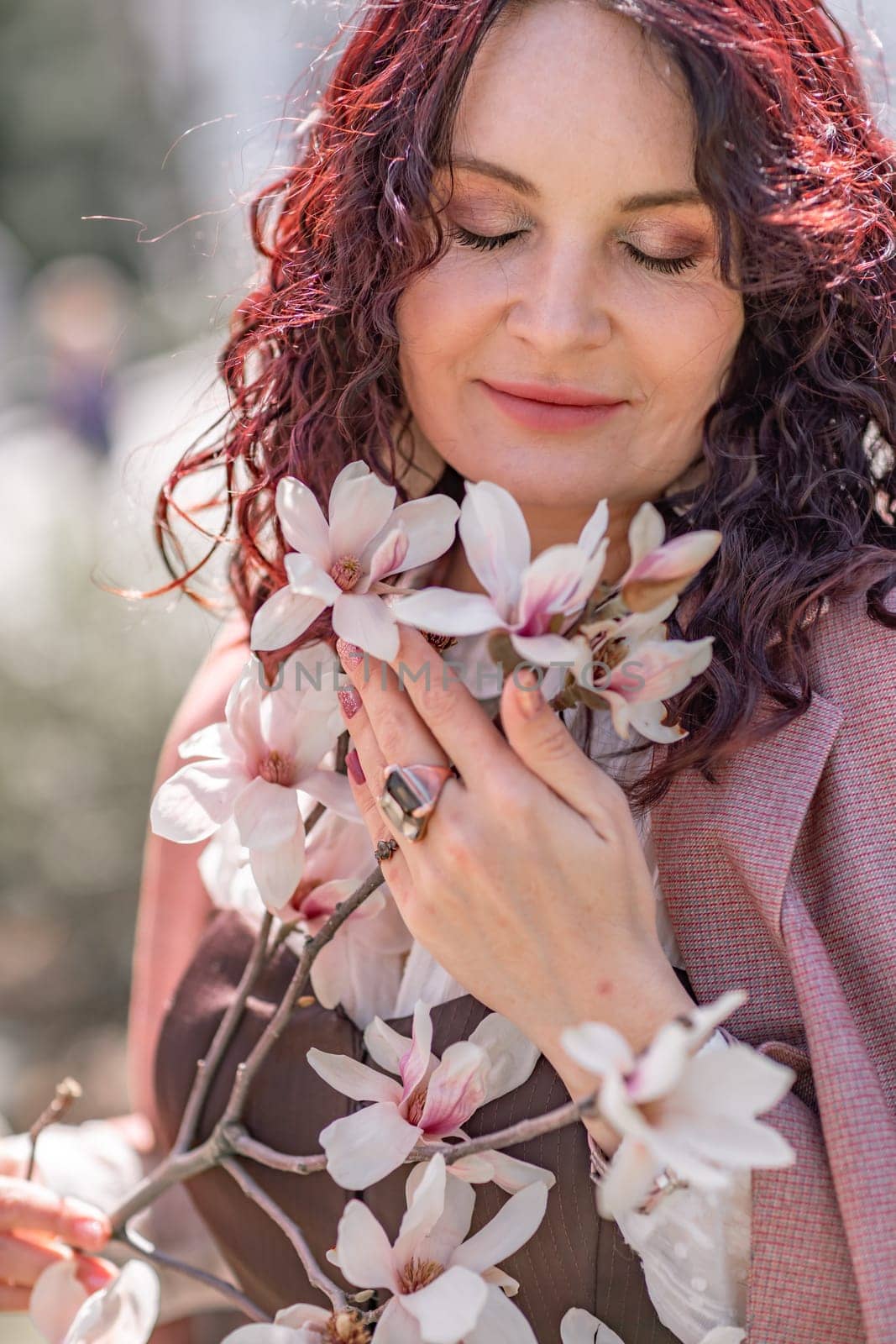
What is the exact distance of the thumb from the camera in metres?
0.72

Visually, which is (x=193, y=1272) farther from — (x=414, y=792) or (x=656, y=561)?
(x=656, y=561)

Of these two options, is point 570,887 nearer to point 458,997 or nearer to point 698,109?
point 458,997

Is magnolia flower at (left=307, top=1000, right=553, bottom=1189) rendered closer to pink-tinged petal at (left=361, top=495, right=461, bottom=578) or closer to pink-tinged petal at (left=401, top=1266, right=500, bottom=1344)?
pink-tinged petal at (left=401, top=1266, right=500, bottom=1344)

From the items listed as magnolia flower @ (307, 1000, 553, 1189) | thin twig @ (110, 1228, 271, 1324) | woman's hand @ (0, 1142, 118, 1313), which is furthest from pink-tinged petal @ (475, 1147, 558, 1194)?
woman's hand @ (0, 1142, 118, 1313)

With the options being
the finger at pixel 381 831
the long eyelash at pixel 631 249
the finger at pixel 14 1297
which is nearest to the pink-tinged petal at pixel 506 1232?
the finger at pixel 381 831

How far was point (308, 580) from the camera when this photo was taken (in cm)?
77

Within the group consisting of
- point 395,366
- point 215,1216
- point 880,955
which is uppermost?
point 395,366

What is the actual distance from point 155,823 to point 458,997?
1.01 ft

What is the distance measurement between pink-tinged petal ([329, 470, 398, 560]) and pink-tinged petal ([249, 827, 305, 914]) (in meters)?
0.22

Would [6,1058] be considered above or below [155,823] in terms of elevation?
below

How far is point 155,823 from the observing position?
2.89 ft

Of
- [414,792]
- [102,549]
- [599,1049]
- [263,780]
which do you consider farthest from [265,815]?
[102,549]

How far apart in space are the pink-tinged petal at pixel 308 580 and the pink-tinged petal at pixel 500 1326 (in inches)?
18.5

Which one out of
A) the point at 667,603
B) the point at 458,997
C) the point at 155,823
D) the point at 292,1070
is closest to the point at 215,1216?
the point at 292,1070
